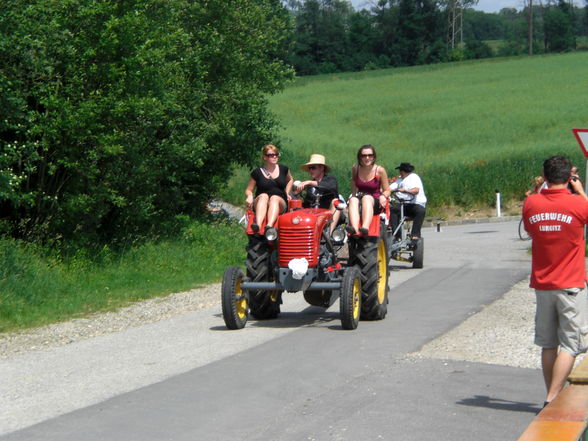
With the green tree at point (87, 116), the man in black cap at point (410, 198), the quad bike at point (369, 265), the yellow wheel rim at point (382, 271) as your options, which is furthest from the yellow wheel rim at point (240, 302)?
the man in black cap at point (410, 198)

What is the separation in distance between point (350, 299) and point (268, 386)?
305 cm

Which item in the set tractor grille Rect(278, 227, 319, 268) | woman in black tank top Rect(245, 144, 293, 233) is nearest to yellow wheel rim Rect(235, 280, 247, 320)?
tractor grille Rect(278, 227, 319, 268)

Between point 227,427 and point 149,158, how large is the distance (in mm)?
12628

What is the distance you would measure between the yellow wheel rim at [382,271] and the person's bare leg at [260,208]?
174 centimetres

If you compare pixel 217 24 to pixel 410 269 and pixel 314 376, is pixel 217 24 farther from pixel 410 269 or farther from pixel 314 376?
pixel 314 376

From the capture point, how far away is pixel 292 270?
11.7 meters

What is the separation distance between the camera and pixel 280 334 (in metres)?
11.6

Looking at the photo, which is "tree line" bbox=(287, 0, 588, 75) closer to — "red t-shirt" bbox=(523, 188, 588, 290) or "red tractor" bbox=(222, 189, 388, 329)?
"red tractor" bbox=(222, 189, 388, 329)

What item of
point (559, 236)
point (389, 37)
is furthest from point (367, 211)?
point (389, 37)

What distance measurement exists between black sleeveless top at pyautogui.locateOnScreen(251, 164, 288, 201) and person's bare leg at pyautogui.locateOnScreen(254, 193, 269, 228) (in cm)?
70

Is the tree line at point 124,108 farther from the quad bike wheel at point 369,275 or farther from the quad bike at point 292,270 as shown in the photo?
the quad bike wheel at point 369,275

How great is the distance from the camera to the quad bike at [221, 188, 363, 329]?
38.6 feet

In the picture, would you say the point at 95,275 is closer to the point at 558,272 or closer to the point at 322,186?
the point at 322,186

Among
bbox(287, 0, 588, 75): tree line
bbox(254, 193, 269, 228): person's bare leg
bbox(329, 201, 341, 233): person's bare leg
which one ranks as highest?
bbox(287, 0, 588, 75): tree line
